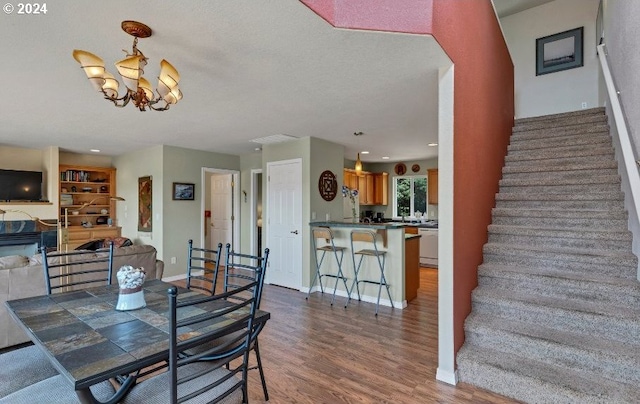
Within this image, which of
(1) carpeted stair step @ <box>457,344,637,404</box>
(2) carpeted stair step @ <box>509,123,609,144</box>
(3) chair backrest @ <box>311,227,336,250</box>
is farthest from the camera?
(3) chair backrest @ <box>311,227,336,250</box>

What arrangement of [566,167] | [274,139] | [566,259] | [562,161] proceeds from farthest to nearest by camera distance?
[274,139] → [562,161] → [566,167] → [566,259]

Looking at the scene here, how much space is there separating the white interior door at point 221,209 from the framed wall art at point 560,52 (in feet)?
20.1

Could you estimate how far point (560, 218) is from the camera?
3.30 meters

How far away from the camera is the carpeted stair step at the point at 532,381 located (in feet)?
6.60

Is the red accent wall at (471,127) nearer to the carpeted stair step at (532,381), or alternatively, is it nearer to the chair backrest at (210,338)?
the carpeted stair step at (532,381)

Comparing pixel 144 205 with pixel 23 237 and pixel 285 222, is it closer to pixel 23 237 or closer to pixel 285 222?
pixel 23 237

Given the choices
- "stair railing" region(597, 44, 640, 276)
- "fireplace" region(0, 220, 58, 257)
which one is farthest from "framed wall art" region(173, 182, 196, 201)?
"stair railing" region(597, 44, 640, 276)

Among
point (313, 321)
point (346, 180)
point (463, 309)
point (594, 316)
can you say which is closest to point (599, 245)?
point (594, 316)

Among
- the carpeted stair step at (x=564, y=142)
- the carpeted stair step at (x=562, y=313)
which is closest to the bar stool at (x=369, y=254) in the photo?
the carpeted stair step at (x=562, y=313)

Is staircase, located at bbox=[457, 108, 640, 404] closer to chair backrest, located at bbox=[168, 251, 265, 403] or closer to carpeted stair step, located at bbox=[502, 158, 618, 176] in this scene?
carpeted stair step, located at bbox=[502, 158, 618, 176]

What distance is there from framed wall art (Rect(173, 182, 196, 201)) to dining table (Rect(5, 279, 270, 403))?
390 cm

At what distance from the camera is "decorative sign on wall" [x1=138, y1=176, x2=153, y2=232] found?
5938mm

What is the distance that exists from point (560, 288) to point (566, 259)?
36 cm

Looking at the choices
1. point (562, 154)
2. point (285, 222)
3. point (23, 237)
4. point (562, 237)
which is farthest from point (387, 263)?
point (23, 237)
